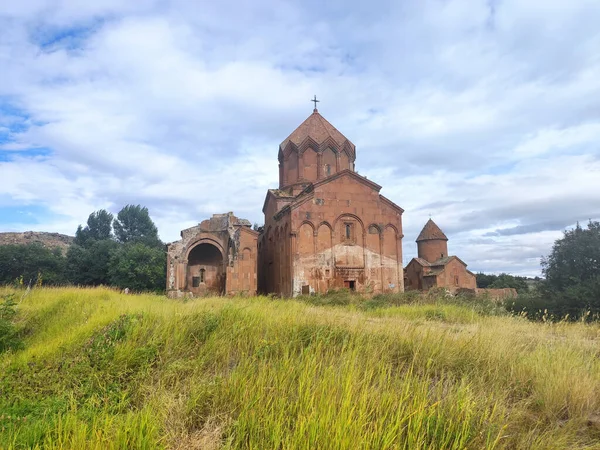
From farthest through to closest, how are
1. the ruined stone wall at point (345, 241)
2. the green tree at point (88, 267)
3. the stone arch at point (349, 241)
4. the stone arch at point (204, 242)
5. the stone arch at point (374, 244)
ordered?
the green tree at point (88, 267) → the stone arch at point (204, 242) → the stone arch at point (374, 244) → the stone arch at point (349, 241) → the ruined stone wall at point (345, 241)

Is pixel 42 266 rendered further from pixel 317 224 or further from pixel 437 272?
pixel 437 272

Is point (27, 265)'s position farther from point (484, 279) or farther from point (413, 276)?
point (484, 279)

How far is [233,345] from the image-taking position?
14.6ft

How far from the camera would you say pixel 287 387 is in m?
3.22

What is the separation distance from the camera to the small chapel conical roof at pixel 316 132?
22.8 metres

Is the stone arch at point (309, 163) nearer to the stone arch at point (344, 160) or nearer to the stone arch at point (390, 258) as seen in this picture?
the stone arch at point (344, 160)

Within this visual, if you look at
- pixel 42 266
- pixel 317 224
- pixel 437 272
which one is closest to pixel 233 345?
pixel 317 224

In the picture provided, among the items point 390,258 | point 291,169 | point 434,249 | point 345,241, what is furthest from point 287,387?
point 434,249

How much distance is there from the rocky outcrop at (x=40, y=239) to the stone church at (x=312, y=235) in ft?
99.3

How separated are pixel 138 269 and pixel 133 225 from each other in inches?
652

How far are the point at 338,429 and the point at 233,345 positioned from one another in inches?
89.8

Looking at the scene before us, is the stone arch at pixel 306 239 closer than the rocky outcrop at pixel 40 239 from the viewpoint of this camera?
Yes

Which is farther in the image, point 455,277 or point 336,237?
point 455,277

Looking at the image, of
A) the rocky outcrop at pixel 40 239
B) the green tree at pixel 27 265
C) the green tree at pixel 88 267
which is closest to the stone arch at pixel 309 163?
the green tree at pixel 88 267
